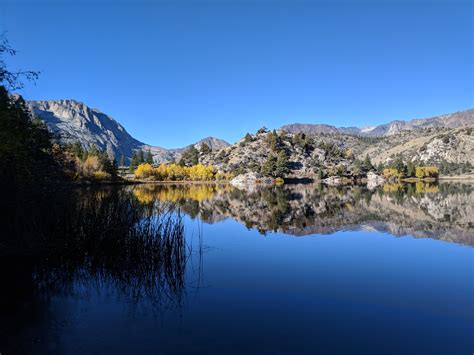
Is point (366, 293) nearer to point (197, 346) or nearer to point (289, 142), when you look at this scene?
point (197, 346)

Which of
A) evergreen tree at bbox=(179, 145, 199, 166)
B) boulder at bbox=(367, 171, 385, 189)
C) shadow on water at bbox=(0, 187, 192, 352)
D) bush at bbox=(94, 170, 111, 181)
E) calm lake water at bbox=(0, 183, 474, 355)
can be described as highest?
evergreen tree at bbox=(179, 145, 199, 166)

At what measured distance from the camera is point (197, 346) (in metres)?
6.92

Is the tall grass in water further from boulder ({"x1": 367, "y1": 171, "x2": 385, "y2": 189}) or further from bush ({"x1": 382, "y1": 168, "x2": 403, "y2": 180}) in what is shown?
bush ({"x1": 382, "y1": 168, "x2": 403, "y2": 180})

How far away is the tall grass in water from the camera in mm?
10484

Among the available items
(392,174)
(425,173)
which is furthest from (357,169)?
(425,173)

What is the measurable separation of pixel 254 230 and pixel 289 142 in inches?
6856

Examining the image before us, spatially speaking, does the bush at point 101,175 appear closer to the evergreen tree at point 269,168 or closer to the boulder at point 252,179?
the boulder at point 252,179

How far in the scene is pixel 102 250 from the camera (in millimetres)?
12320

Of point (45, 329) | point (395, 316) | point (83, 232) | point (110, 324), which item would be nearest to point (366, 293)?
point (395, 316)

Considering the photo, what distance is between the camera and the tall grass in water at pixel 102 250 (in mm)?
10484

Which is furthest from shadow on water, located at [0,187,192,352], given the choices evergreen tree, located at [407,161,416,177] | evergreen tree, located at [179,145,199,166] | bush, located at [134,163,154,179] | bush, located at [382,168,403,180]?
evergreen tree, located at [407,161,416,177]

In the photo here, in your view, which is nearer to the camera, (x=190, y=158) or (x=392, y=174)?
(x=392, y=174)

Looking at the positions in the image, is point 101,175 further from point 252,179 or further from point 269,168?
point 269,168

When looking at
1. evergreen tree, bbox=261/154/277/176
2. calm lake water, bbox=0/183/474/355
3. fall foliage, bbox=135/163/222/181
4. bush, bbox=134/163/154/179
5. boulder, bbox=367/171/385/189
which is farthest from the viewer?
boulder, bbox=367/171/385/189
